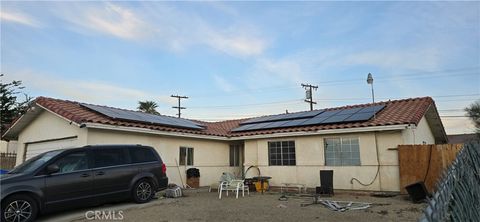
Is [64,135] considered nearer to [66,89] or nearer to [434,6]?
[66,89]

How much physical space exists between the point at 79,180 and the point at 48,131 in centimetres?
612

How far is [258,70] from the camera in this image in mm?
18969

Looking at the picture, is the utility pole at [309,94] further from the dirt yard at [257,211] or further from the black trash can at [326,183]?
the dirt yard at [257,211]

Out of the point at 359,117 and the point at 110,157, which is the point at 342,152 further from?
the point at 110,157

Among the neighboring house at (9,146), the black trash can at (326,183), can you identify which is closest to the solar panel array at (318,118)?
the black trash can at (326,183)

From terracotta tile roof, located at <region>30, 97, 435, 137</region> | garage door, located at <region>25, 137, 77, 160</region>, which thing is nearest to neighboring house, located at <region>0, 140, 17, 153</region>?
garage door, located at <region>25, 137, 77, 160</region>

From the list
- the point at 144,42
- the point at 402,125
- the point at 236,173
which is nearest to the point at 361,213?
the point at 402,125

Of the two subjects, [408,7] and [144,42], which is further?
[144,42]

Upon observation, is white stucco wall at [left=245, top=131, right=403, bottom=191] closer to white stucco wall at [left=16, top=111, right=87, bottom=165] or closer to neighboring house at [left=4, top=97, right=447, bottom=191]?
neighboring house at [left=4, top=97, right=447, bottom=191]

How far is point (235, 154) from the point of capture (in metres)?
18.5

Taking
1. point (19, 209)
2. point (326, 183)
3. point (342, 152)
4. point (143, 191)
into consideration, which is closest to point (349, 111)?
point (342, 152)

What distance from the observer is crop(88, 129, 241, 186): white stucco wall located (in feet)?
41.3

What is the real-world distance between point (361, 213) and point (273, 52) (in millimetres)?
9592

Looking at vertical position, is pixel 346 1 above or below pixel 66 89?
above
